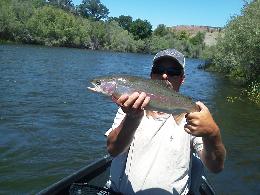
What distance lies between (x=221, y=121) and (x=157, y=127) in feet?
45.9

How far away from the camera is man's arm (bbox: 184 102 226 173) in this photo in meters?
3.72

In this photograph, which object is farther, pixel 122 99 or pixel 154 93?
pixel 154 93

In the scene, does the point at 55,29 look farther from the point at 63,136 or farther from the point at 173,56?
the point at 173,56

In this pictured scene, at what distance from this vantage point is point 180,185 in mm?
4445

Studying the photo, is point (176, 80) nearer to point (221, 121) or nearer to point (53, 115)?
point (53, 115)

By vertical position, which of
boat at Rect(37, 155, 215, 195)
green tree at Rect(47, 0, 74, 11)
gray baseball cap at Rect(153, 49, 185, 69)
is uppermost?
green tree at Rect(47, 0, 74, 11)

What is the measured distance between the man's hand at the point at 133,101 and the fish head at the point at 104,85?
220 mm

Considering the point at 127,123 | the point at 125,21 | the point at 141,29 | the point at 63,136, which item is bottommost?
the point at 63,136

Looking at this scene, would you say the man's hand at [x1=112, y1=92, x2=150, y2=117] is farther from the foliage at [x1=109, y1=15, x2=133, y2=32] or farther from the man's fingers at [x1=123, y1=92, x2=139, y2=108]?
the foliage at [x1=109, y1=15, x2=133, y2=32]

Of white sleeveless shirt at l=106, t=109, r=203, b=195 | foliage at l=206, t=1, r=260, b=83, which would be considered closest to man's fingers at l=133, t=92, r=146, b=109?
white sleeveless shirt at l=106, t=109, r=203, b=195

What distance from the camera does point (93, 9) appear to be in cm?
18162

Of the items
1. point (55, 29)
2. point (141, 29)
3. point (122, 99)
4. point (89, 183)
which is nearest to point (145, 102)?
point (122, 99)

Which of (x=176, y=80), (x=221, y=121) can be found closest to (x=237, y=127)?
(x=221, y=121)

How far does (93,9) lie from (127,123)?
598 feet
